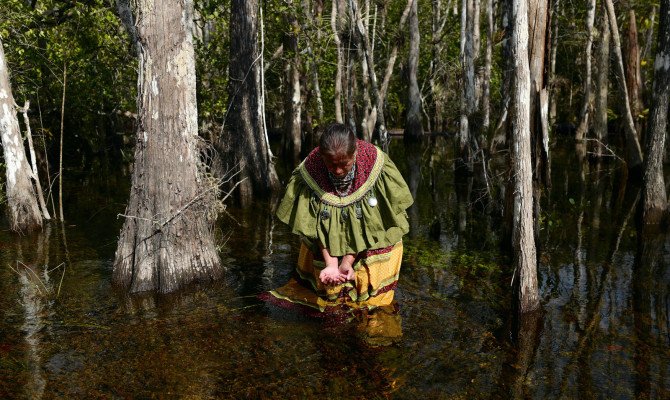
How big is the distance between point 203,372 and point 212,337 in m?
0.72

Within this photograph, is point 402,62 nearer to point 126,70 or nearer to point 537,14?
point 126,70

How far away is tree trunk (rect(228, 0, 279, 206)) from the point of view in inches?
505

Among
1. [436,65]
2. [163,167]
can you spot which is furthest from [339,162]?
[436,65]

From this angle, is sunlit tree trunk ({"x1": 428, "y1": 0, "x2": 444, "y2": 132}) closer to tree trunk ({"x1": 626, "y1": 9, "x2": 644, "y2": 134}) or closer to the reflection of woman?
tree trunk ({"x1": 626, "y1": 9, "x2": 644, "y2": 134})

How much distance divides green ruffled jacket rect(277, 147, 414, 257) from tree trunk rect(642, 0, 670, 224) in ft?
18.7

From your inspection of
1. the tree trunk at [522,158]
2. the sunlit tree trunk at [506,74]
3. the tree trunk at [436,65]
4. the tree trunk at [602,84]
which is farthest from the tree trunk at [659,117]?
the tree trunk at [436,65]

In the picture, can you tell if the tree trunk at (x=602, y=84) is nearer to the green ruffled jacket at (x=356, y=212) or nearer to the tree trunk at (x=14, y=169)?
the green ruffled jacket at (x=356, y=212)

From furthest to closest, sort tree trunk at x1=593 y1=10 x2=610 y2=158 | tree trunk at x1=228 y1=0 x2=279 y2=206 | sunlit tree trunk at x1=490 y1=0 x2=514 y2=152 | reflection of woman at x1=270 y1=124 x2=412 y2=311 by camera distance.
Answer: tree trunk at x1=593 y1=10 x2=610 y2=158 → tree trunk at x1=228 y1=0 x2=279 y2=206 → sunlit tree trunk at x1=490 y1=0 x2=514 y2=152 → reflection of woman at x1=270 y1=124 x2=412 y2=311

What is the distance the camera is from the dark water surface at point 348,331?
16.3 ft

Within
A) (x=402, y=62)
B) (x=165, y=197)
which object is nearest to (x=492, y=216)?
(x=165, y=197)

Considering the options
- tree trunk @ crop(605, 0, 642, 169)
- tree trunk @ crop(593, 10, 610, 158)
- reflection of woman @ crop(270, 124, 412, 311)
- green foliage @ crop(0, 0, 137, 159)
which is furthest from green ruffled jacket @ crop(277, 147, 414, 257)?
tree trunk @ crop(593, 10, 610, 158)

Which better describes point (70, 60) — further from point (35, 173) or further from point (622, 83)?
point (622, 83)

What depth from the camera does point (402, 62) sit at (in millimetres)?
28750

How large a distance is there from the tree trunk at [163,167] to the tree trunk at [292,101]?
31.9 ft
